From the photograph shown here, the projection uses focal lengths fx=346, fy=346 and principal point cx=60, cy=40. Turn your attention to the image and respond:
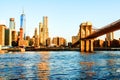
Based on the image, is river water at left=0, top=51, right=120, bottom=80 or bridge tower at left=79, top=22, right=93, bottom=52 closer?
river water at left=0, top=51, right=120, bottom=80

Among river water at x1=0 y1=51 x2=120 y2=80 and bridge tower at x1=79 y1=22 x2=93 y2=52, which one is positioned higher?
bridge tower at x1=79 y1=22 x2=93 y2=52

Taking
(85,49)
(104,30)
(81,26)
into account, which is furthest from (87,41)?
(104,30)

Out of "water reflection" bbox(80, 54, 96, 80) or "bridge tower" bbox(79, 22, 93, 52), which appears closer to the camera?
"water reflection" bbox(80, 54, 96, 80)

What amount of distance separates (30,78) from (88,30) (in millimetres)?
133120

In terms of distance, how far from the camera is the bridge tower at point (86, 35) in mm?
152750

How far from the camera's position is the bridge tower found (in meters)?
153

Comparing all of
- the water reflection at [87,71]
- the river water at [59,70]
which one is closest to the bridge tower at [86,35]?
the river water at [59,70]

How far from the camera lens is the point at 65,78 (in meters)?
30.1

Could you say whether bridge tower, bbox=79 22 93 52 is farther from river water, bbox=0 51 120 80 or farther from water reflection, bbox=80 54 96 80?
water reflection, bbox=80 54 96 80

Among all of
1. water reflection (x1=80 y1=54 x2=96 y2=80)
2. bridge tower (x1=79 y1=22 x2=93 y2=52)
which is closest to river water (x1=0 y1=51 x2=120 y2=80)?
water reflection (x1=80 y1=54 x2=96 y2=80)

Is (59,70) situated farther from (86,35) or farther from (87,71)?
(86,35)

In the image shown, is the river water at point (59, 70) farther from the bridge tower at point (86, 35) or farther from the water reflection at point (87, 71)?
the bridge tower at point (86, 35)

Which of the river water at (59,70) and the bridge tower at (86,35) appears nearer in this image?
the river water at (59,70)

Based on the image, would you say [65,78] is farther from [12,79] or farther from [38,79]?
[12,79]
